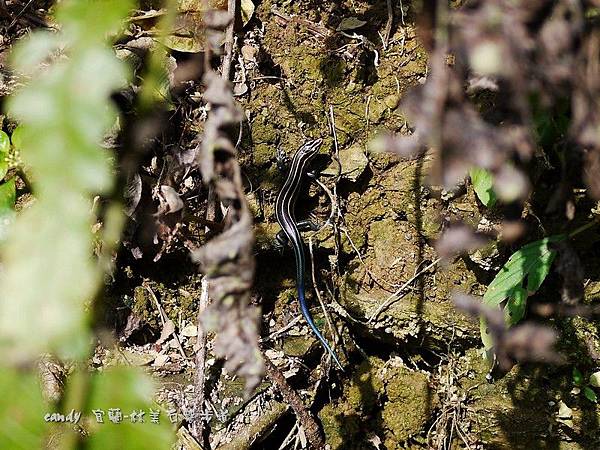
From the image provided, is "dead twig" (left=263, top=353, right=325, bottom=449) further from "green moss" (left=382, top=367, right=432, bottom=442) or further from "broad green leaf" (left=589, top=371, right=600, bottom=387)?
"broad green leaf" (left=589, top=371, right=600, bottom=387)

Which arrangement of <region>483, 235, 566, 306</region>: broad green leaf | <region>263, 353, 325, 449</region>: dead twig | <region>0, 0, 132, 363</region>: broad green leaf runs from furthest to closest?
<region>263, 353, 325, 449</region>: dead twig → <region>483, 235, 566, 306</region>: broad green leaf → <region>0, 0, 132, 363</region>: broad green leaf

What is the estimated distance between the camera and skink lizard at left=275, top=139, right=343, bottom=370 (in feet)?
6.82

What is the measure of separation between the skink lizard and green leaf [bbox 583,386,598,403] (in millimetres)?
839

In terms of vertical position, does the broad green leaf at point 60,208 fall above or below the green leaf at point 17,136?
above

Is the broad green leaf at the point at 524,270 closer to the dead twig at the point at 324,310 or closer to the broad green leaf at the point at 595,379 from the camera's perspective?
the broad green leaf at the point at 595,379

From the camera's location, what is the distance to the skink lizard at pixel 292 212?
2.08 metres

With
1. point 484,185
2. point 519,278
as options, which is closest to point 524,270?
point 519,278

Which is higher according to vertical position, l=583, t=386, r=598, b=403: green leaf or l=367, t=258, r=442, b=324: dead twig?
l=367, t=258, r=442, b=324: dead twig

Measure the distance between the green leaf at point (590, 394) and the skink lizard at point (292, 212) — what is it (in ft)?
2.75

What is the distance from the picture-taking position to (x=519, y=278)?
62.1 inches

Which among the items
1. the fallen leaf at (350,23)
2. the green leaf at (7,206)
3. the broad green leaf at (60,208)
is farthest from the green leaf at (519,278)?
the green leaf at (7,206)

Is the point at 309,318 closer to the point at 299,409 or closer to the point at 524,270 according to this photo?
the point at 299,409

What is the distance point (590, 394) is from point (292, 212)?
1156 millimetres

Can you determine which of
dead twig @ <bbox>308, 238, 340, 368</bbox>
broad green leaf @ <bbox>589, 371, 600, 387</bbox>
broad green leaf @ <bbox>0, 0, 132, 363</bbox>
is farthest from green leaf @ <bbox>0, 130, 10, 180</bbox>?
broad green leaf @ <bbox>589, 371, 600, 387</bbox>
